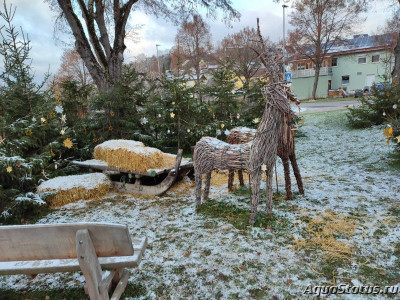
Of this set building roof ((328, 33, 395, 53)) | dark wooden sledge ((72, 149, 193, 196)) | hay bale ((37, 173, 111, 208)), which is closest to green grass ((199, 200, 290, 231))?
dark wooden sledge ((72, 149, 193, 196))

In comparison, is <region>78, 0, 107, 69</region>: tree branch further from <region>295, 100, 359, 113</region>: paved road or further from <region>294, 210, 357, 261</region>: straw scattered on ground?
<region>295, 100, 359, 113</region>: paved road

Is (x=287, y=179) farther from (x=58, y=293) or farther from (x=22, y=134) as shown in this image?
(x=22, y=134)

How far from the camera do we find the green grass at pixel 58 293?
2.49 meters

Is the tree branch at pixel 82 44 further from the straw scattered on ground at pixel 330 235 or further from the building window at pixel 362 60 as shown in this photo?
the building window at pixel 362 60

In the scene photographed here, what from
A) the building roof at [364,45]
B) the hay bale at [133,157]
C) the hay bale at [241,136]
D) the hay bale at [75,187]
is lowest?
the hay bale at [75,187]

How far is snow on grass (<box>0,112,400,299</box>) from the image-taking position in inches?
98.7

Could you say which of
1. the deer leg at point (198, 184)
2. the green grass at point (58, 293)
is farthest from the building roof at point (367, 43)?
the green grass at point (58, 293)

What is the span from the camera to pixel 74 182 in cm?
502

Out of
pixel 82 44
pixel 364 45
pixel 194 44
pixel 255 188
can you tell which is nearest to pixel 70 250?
pixel 255 188

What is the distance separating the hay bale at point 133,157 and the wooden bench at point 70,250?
117 inches

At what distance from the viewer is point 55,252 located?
196cm

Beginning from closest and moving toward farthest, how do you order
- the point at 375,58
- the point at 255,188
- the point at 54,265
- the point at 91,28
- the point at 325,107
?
the point at 54,265 → the point at 255,188 → the point at 91,28 → the point at 325,107 → the point at 375,58

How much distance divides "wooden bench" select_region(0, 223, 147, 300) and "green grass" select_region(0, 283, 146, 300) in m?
0.45

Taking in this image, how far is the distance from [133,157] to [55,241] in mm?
3162
